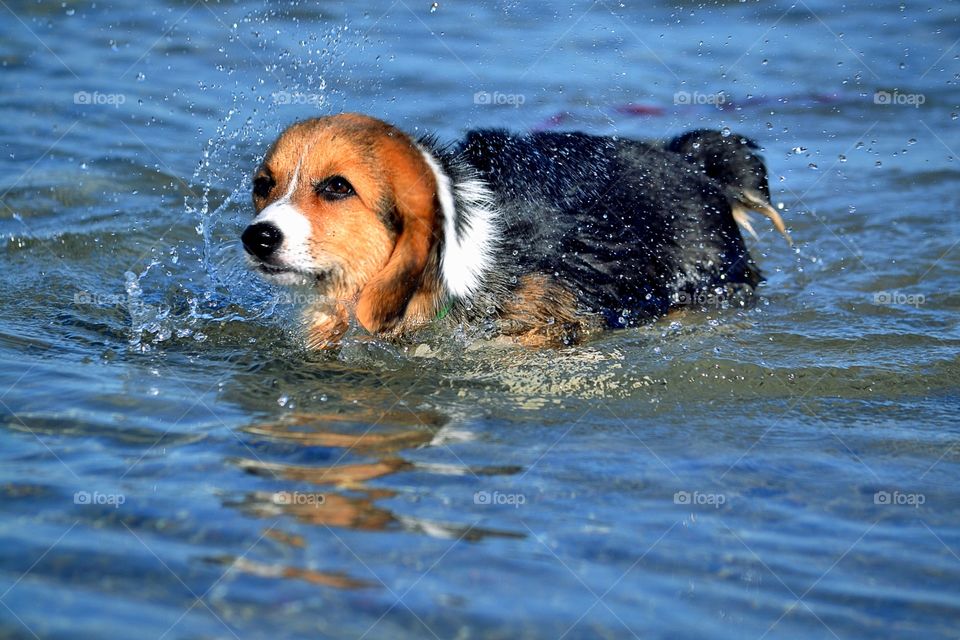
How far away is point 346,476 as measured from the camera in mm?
3508

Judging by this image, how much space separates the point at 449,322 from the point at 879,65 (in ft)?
19.9

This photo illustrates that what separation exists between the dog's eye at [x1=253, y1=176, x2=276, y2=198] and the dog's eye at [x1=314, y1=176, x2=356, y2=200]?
0.27m

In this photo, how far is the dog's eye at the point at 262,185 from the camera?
4637 mm

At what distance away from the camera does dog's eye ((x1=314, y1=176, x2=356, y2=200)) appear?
14.6 feet

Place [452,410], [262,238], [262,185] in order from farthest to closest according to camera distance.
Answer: [262,185], [262,238], [452,410]

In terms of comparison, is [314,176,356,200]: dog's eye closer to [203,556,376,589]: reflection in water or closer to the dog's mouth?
the dog's mouth

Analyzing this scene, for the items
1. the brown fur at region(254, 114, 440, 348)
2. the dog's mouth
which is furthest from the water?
the dog's mouth

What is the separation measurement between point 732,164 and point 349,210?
2168mm

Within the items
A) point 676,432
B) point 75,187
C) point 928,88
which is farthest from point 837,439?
point 928,88

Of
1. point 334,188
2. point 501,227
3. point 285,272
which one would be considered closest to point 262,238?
point 285,272

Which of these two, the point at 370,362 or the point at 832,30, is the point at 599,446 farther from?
the point at 832,30

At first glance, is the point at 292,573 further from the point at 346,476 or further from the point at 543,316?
the point at 543,316

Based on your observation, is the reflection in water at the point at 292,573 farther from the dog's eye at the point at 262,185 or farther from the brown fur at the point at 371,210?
the dog's eye at the point at 262,185

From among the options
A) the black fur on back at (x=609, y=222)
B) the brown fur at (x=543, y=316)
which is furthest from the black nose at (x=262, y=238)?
the brown fur at (x=543, y=316)
